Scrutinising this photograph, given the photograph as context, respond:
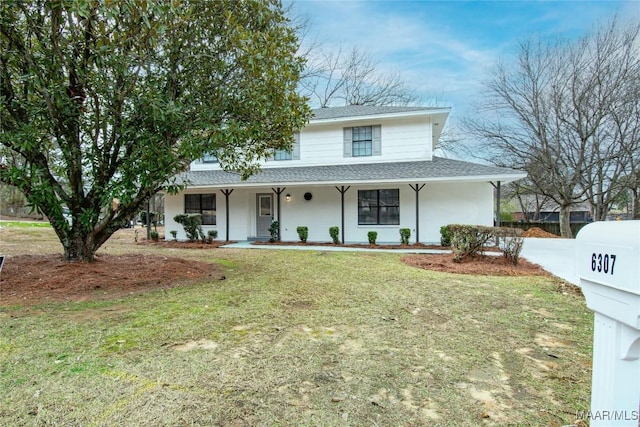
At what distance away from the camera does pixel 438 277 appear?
6871 mm

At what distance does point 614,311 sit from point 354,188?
12.0m

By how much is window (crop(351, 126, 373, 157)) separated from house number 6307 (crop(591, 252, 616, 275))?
1277cm

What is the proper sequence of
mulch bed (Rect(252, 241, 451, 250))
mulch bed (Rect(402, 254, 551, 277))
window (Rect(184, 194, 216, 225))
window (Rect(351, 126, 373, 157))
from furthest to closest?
window (Rect(184, 194, 216, 225))
window (Rect(351, 126, 373, 157))
mulch bed (Rect(252, 241, 451, 250))
mulch bed (Rect(402, 254, 551, 277))

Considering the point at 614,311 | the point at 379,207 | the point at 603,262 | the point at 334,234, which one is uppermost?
the point at 379,207

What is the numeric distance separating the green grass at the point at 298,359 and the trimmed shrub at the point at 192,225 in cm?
845

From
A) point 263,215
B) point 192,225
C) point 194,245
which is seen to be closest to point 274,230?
point 263,215

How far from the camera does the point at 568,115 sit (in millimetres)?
18234

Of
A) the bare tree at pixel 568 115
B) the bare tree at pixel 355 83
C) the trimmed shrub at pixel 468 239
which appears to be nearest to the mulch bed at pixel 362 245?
the trimmed shrub at pixel 468 239

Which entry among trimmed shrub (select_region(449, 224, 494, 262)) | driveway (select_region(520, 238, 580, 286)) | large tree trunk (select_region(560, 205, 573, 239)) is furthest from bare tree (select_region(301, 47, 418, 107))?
trimmed shrub (select_region(449, 224, 494, 262))

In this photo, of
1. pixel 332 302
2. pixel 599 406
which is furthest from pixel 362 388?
pixel 332 302

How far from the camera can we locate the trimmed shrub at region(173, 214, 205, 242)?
13.4 meters

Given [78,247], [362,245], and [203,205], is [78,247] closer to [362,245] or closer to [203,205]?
[203,205]

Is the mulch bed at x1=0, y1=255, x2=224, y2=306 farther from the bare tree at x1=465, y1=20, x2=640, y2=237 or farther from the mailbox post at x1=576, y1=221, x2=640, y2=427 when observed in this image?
the bare tree at x1=465, y1=20, x2=640, y2=237

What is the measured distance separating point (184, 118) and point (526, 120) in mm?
19855
